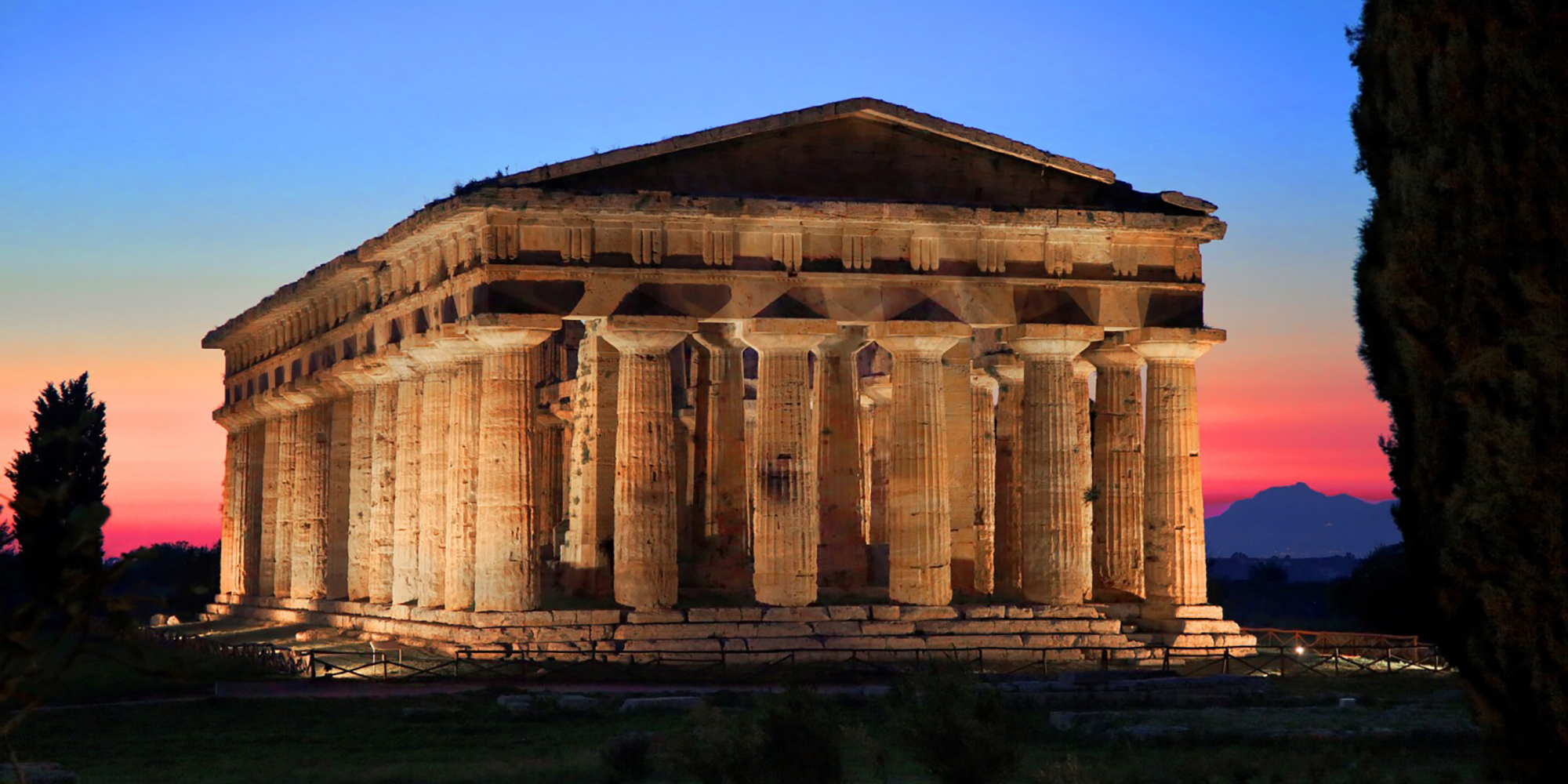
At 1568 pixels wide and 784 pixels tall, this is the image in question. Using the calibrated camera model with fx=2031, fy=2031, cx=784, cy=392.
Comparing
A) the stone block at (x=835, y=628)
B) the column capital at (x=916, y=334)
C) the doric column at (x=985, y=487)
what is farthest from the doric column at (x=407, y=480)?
the doric column at (x=985, y=487)

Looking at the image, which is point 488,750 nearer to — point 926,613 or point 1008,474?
point 926,613

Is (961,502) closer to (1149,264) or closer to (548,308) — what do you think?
(1149,264)

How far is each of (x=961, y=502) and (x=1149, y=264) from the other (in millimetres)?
6084

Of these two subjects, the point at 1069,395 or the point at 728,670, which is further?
the point at 1069,395

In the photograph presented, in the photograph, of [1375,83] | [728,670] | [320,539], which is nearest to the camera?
[1375,83]

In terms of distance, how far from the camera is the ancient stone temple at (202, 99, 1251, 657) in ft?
116

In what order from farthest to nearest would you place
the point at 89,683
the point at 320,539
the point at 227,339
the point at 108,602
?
the point at 227,339 < the point at 320,539 < the point at 89,683 < the point at 108,602

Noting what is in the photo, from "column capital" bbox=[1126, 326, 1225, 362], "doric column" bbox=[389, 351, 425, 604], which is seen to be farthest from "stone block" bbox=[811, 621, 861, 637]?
"doric column" bbox=[389, 351, 425, 604]

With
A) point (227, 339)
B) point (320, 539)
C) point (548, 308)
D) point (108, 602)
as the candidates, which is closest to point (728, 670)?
point (548, 308)

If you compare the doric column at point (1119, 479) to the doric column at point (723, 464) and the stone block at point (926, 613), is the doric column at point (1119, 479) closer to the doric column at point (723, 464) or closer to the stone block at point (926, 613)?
the stone block at point (926, 613)

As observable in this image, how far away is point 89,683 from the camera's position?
117 feet

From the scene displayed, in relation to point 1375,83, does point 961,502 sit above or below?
below

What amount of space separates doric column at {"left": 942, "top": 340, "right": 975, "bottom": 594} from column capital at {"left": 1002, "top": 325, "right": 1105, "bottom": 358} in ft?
8.38

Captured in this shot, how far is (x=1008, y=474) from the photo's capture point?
140 feet
